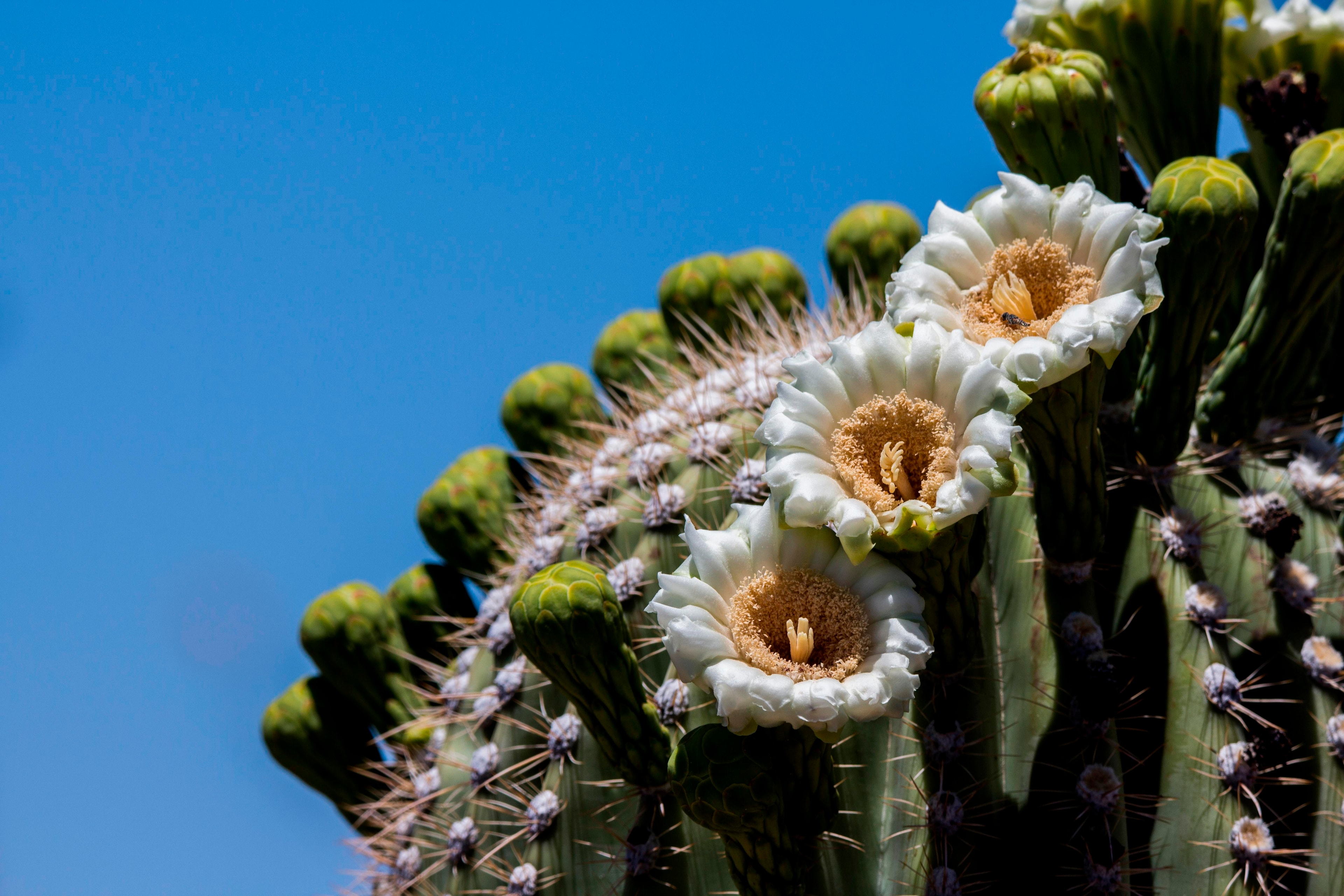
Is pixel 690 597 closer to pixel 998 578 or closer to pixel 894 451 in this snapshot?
pixel 894 451

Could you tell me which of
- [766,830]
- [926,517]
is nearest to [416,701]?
[766,830]

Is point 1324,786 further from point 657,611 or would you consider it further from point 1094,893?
point 657,611

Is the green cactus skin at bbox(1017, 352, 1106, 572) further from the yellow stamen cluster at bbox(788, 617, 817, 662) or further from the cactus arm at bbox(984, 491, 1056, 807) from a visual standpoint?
the yellow stamen cluster at bbox(788, 617, 817, 662)

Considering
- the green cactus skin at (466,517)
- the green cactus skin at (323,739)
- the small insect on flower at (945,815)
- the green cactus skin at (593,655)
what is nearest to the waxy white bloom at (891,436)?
the green cactus skin at (593,655)

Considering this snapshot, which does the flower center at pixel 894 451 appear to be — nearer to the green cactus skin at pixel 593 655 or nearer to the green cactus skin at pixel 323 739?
the green cactus skin at pixel 593 655

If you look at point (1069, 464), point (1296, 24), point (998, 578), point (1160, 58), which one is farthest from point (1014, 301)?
point (1296, 24)

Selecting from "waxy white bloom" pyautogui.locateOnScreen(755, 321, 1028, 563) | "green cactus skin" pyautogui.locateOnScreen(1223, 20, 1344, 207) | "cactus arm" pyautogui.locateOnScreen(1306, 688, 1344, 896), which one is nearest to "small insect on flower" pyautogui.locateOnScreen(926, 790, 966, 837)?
"waxy white bloom" pyautogui.locateOnScreen(755, 321, 1028, 563)

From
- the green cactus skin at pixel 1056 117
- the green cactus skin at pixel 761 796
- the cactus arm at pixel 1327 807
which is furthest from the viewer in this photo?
the green cactus skin at pixel 1056 117
